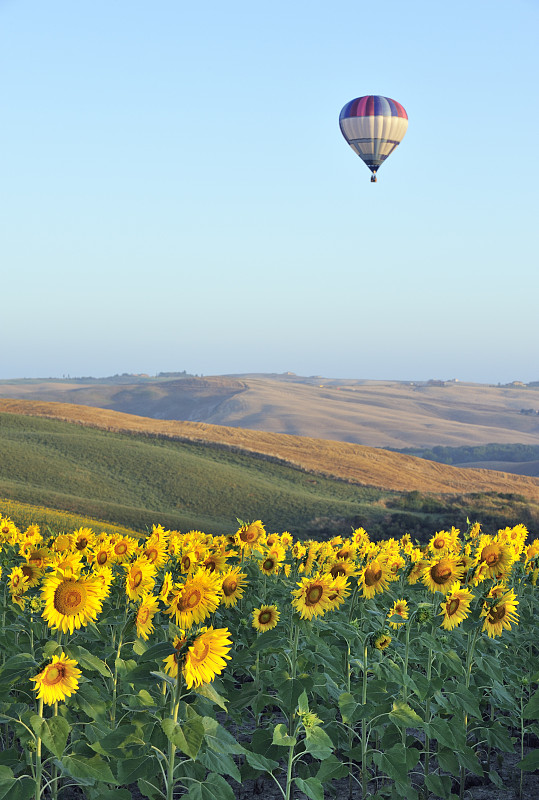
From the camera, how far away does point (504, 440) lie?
191 meters

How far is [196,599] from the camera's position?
191 inches

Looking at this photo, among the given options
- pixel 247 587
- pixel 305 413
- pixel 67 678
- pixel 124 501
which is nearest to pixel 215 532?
pixel 124 501

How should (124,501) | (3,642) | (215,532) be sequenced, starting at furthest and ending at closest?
(124,501) → (215,532) → (3,642)

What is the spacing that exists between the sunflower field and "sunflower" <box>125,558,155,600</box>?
0.5 inches

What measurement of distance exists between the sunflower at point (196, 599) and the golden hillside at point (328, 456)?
77133mm

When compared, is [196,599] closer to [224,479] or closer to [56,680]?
[56,680]

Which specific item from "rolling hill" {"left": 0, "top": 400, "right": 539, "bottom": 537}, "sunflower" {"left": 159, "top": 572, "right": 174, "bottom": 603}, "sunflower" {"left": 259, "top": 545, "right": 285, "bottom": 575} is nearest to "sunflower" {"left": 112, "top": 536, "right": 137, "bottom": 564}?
"sunflower" {"left": 259, "top": 545, "right": 285, "bottom": 575}

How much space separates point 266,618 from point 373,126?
5685 cm

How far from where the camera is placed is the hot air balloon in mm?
59125

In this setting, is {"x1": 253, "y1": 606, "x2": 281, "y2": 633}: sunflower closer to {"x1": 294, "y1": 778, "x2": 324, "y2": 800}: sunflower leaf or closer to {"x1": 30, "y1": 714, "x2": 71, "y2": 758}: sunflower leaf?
{"x1": 294, "y1": 778, "x2": 324, "y2": 800}: sunflower leaf

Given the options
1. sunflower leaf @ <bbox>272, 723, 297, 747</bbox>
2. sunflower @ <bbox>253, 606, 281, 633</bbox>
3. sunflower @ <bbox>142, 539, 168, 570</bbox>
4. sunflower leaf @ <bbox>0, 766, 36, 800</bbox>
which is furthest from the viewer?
sunflower @ <bbox>142, 539, 168, 570</bbox>

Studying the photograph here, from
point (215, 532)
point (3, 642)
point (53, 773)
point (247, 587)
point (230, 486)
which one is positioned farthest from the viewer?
point (230, 486)

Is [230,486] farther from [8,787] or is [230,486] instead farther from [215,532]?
[8,787]

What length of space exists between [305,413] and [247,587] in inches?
7253
